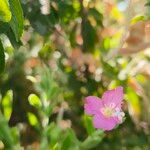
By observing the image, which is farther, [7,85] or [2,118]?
[7,85]

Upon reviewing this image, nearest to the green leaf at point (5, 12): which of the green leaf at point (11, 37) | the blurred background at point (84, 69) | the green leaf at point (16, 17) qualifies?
the green leaf at point (16, 17)

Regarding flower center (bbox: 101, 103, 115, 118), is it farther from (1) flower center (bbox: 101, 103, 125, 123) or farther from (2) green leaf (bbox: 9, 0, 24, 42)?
(2) green leaf (bbox: 9, 0, 24, 42)

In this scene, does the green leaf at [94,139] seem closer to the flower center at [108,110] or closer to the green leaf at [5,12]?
the flower center at [108,110]

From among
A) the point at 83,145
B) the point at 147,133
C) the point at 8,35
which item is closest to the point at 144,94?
the point at 147,133

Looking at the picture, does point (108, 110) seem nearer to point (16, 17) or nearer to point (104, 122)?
point (104, 122)

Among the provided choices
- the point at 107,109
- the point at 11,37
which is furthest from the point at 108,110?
the point at 11,37

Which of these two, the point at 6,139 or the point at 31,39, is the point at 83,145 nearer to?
the point at 6,139

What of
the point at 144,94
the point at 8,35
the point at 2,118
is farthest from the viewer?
the point at 144,94
